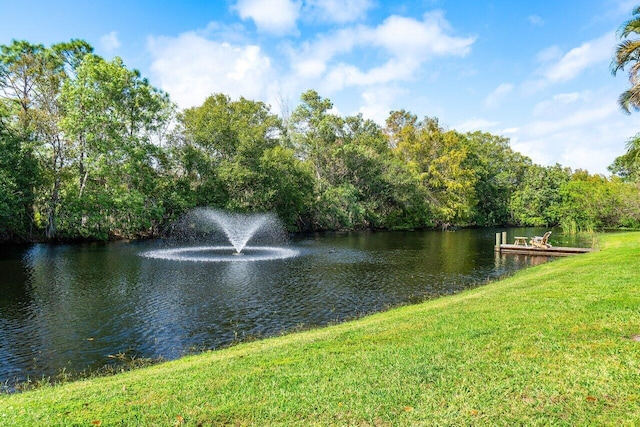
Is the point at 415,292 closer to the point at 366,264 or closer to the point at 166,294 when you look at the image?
the point at 366,264

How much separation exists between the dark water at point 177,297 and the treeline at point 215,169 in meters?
12.0

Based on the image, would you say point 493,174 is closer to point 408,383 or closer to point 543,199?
point 543,199

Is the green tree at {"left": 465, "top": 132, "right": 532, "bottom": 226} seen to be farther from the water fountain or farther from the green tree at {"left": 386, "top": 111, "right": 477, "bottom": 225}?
the water fountain

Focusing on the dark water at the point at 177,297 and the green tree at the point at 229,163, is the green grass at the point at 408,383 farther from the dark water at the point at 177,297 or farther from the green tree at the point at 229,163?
the green tree at the point at 229,163

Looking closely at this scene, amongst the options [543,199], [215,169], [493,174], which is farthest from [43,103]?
[493,174]

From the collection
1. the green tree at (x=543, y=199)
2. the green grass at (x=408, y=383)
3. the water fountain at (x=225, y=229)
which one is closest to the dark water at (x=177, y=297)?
the green grass at (x=408, y=383)

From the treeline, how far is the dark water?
12.0 meters


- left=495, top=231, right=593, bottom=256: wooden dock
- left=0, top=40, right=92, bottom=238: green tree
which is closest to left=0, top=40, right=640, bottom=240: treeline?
Result: left=0, top=40, right=92, bottom=238: green tree

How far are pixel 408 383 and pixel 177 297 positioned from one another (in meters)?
13.7

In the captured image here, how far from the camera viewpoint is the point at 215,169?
170 feet

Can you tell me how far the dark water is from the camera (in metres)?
11.9

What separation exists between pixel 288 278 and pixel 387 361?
15.1 meters

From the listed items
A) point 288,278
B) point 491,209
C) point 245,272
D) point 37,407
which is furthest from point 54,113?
point 491,209

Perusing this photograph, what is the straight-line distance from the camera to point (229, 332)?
42.9 feet
